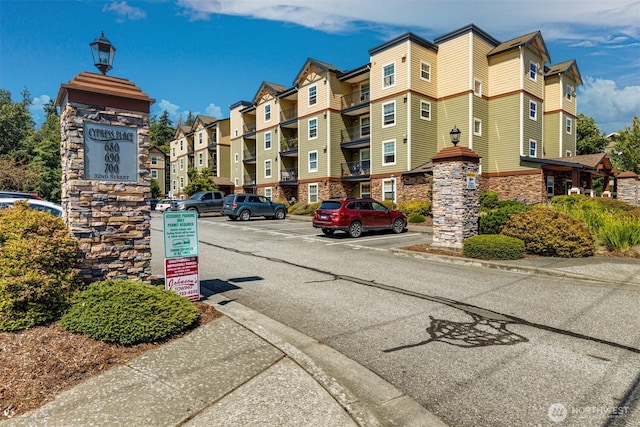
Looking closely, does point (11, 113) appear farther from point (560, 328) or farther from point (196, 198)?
point (560, 328)

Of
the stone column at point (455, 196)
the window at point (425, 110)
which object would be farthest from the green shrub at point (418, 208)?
the stone column at point (455, 196)

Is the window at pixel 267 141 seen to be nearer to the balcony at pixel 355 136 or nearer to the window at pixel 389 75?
the balcony at pixel 355 136

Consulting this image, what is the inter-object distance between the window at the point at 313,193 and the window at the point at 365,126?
6357 millimetres

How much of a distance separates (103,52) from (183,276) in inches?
149

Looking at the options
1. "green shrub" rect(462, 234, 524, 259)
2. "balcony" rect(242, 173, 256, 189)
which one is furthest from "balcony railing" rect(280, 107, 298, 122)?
"green shrub" rect(462, 234, 524, 259)

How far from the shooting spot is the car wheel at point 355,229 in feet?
56.3

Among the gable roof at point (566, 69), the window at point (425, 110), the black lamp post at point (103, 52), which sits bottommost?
the black lamp post at point (103, 52)

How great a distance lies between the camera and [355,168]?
34.2 m

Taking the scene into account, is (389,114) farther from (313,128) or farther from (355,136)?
(313,128)

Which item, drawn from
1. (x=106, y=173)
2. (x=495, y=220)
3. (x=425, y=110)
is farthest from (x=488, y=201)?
(x=106, y=173)

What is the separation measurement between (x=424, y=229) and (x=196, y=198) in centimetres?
1982

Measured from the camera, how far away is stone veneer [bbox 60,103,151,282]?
5395 millimetres

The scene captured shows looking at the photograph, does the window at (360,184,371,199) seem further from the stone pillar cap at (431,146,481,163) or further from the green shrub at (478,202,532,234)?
the stone pillar cap at (431,146,481,163)

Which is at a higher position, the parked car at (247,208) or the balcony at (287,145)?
the balcony at (287,145)
